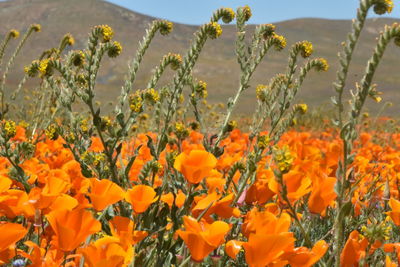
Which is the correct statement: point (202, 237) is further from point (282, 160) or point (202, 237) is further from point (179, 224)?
point (179, 224)

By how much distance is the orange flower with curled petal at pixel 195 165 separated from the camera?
1173mm

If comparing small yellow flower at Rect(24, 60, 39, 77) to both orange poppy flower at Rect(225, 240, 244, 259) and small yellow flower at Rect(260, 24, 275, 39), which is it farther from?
orange poppy flower at Rect(225, 240, 244, 259)

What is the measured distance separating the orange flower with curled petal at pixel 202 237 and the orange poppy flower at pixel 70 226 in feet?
0.59

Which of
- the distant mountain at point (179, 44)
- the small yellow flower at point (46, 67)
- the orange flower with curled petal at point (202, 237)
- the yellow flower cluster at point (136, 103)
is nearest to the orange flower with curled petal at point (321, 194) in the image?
the orange flower with curled petal at point (202, 237)

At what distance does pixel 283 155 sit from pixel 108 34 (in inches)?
34.0

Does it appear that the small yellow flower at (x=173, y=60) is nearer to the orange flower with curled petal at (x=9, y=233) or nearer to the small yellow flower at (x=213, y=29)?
the small yellow flower at (x=213, y=29)

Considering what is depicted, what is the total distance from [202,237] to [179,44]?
6961 centimetres

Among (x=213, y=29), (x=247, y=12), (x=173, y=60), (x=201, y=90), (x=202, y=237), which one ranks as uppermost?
(x=247, y=12)

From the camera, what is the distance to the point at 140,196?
1.12 metres

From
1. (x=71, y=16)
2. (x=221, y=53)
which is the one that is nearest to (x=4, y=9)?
(x=71, y=16)

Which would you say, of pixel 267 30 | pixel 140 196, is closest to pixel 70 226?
pixel 140 196

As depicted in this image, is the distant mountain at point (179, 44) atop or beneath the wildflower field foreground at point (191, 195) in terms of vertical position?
atop

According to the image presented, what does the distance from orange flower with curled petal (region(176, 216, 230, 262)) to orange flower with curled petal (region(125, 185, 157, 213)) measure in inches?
7.8

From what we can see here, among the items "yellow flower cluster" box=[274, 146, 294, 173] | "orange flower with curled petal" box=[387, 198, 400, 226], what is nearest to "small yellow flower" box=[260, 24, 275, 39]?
"orange flower with curled petal" box=[387, 198, 400, 226]
